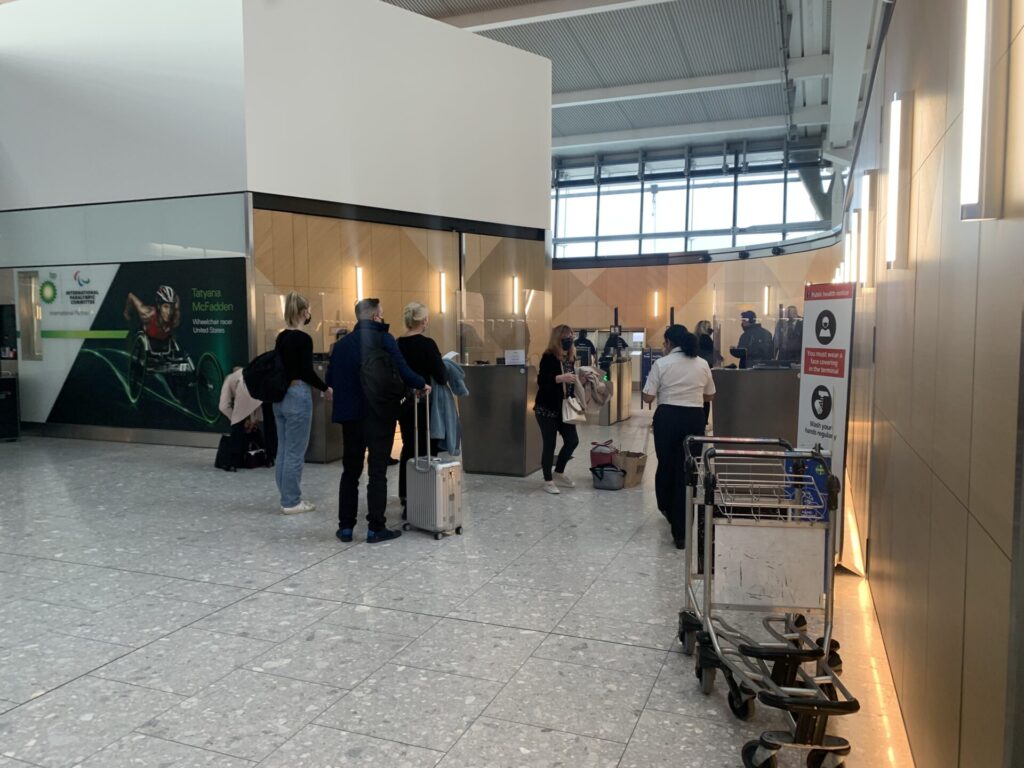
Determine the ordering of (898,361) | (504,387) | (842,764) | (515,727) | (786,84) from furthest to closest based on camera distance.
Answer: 1. (786,84)
2. (504,387)
3. (898,361)
4. (515,727)
5. (842,764)

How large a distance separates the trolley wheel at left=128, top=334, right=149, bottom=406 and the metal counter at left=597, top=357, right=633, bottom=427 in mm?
6583

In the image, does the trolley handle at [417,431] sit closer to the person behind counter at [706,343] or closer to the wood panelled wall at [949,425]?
the wood panelled wall at [949,425]

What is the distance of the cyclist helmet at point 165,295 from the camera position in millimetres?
9711

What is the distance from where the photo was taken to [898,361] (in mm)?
3512

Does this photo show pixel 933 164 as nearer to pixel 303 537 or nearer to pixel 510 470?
pixel 303 537

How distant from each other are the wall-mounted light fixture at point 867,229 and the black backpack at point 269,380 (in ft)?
13.9

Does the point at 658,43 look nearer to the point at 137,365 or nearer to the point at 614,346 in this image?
the point at 614,346

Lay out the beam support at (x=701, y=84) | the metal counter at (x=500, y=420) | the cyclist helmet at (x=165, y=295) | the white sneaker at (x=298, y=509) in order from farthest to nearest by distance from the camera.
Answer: the beam support at (x=701, y=84), the cyclist helmet at (x=165, y=295), the metal counter at (x=500, y=420), the white sneaker at (x=298, y=509)

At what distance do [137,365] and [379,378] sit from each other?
605 centimetres

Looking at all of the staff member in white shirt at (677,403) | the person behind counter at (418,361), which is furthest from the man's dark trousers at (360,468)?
the staff member in white shirt at (677,403)

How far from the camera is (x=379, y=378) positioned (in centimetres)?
536

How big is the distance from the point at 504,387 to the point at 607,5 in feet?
21.9

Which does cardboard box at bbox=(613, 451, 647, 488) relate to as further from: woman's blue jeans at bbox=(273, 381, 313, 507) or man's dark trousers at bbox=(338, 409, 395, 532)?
woman's blue jeans at bbox=(273, 381, 313, 507)

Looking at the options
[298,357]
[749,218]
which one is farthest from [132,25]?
[749,218]
